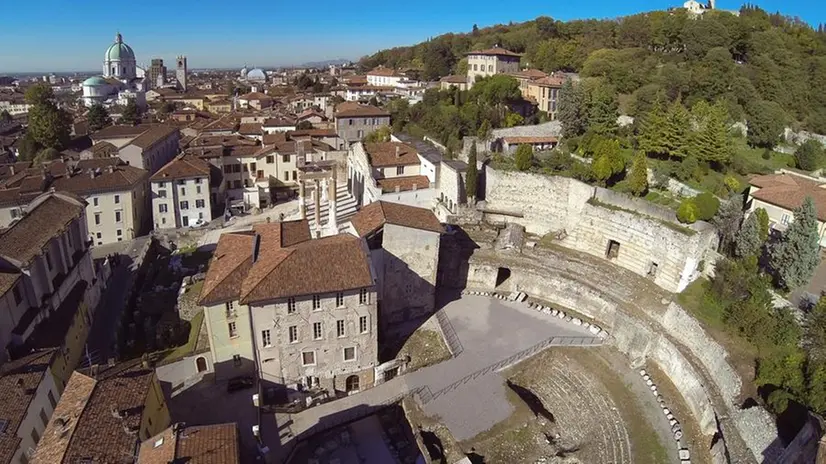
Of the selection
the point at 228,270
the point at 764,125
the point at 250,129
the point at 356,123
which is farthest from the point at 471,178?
the point at 250,129

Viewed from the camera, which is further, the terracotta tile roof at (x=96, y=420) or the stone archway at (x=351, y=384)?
the stone archway at (x=351, y=384)

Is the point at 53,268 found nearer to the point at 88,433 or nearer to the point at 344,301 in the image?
the point at 88,433

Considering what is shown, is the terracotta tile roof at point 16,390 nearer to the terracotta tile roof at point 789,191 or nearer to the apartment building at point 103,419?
the apartment building at point 103,419

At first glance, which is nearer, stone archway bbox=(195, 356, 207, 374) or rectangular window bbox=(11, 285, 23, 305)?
rectangular window bbox=(11, 285, 23, 305)

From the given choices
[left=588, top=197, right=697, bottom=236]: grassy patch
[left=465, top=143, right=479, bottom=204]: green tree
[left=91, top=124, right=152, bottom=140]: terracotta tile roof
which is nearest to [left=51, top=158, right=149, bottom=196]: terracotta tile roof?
[left=91, top=124, right=152, bottom=140]: terracotta tile roof

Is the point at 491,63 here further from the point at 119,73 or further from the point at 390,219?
the point at 119,73

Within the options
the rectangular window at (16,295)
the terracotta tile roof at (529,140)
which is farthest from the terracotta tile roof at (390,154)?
the rectangular window at (16,295)

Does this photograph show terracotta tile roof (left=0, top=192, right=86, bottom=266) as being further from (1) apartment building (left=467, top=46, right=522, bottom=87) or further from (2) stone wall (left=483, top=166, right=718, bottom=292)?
(1) apartment building (left=467, top=46, right=522, bottom=87)
